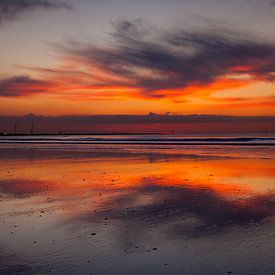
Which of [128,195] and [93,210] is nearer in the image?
[93,210]

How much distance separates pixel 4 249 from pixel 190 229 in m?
3.54

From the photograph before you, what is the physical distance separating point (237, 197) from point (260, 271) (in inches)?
221

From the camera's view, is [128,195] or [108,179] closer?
[128,195]

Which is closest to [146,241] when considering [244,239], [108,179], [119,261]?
[119,261]

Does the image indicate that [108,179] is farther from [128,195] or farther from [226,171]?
[226,171]

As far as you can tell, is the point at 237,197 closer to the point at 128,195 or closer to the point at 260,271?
the point at 128,195

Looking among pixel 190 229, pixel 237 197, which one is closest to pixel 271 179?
pixel 237 197

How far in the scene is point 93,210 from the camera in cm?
927

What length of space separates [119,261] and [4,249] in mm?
2078

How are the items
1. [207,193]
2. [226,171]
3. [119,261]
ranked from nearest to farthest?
1. [119,261]
2. [207,193]
3. [226,171]

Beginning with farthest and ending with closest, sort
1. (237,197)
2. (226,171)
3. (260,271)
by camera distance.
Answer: (226,171)
(237,197)
(260,271)

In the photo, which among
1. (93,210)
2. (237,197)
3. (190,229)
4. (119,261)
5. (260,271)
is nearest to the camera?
(260,271)

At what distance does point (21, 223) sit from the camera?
317 inches

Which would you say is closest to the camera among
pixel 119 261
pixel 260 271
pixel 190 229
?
pixel 260 271
